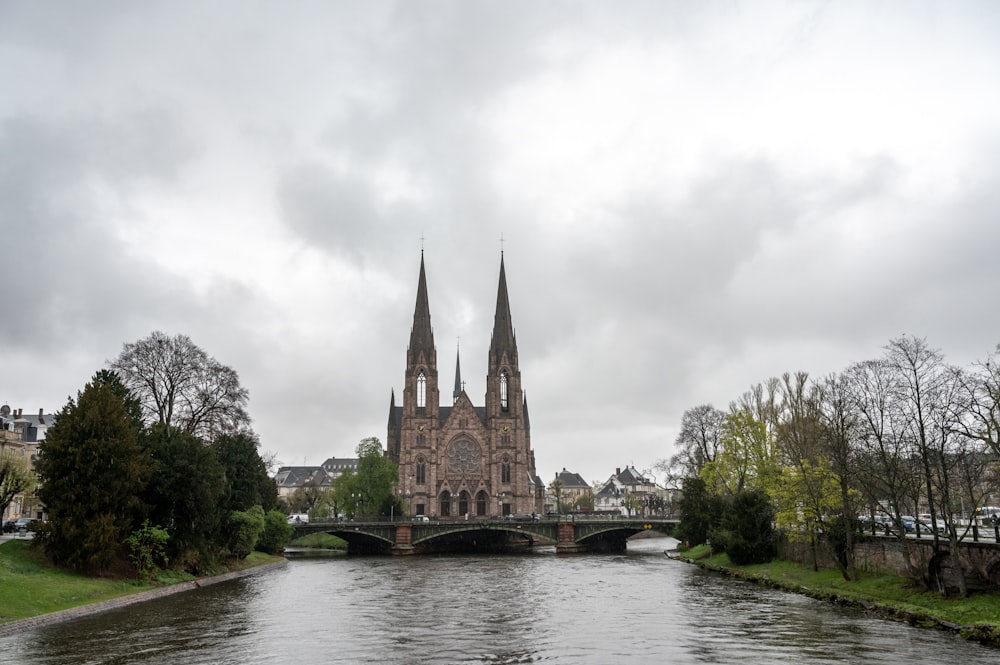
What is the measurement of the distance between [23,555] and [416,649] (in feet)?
81.4

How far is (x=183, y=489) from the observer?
49062 millimetres

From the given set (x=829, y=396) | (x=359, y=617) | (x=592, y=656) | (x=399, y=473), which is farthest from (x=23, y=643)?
(x=399, y=473)

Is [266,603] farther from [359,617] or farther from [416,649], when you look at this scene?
[416,649]

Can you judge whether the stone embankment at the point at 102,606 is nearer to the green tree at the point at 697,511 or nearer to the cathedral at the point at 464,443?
the green tree at the point at 697,511

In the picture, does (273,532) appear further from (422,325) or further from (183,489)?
(422,325)

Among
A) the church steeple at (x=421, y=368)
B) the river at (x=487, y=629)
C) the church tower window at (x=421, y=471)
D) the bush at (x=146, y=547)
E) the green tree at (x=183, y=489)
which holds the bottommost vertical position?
the river at (x=487, y=629)

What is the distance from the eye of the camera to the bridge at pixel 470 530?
302ft

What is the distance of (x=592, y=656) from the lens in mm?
26391

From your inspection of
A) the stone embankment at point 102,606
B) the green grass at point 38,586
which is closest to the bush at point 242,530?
the stone embankment at point 102,606

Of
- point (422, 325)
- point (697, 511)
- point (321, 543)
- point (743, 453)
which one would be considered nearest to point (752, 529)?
point (743, 453)

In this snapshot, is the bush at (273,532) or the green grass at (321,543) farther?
the green grass at (321,543)

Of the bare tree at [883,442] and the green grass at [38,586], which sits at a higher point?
the bare tree at [883,442]

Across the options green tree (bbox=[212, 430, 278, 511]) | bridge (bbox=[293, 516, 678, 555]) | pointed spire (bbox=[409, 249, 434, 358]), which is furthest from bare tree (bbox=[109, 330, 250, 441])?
pointed spire (bbox=[409, 249, 434, 358])

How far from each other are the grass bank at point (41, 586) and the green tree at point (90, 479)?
1077 mm
